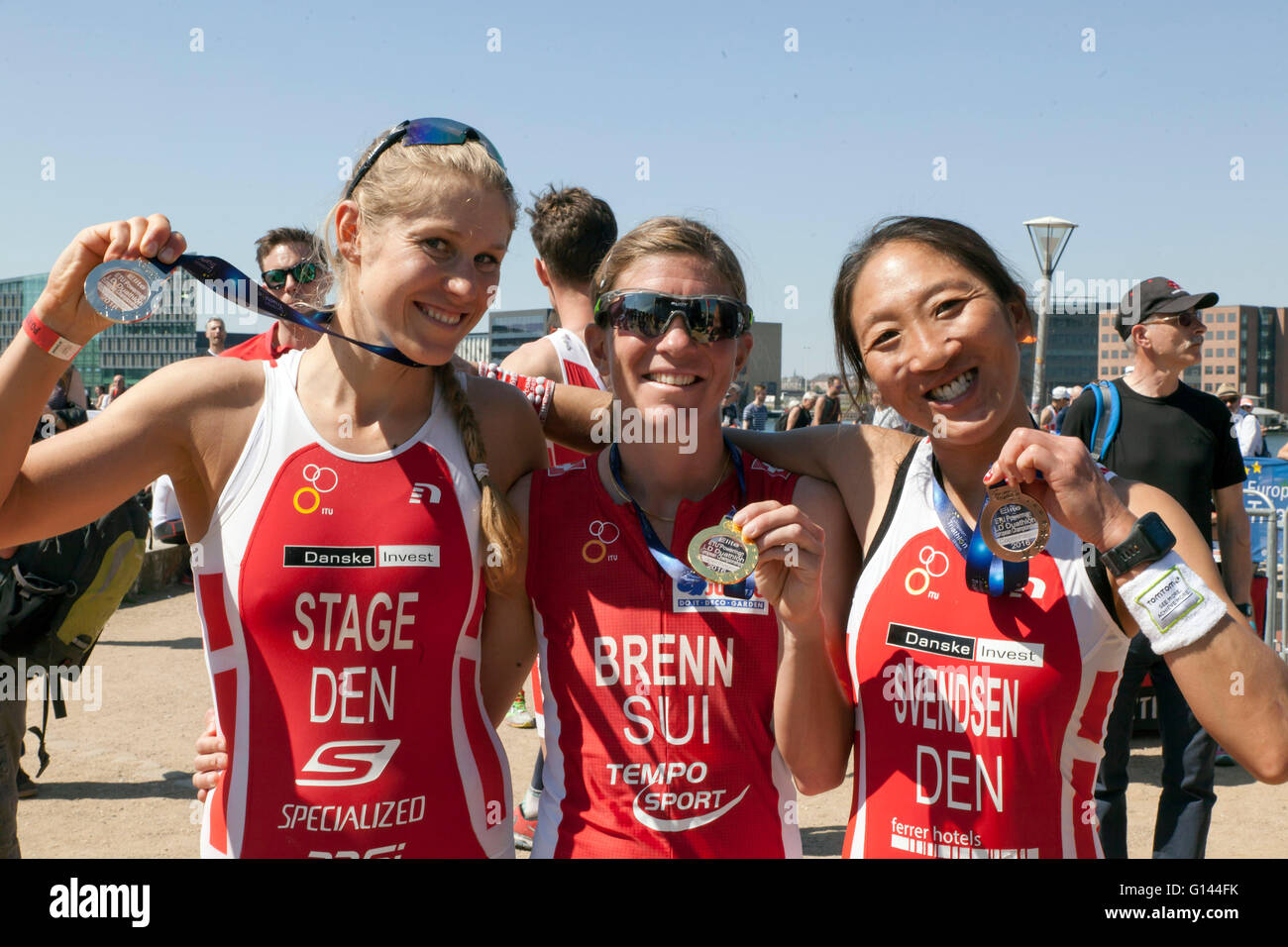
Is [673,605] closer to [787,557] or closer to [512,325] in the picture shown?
[787,557]

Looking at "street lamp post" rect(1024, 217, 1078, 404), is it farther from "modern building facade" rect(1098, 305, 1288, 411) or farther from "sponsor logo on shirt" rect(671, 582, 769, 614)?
"modern building facade" rect(1098, 305, 1288, 411)

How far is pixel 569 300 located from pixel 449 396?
269 cm

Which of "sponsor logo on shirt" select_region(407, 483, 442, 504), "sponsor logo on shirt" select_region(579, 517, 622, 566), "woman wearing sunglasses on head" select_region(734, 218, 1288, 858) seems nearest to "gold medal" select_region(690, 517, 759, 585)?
"sponsor logo on shirt" select_region(579, 517, 622, 566)

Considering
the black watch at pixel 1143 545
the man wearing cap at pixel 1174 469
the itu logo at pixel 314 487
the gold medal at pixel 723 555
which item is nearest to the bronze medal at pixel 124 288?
the itu logo at pixel 314 487

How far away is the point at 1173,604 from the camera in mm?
1841

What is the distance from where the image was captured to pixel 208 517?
227 cm

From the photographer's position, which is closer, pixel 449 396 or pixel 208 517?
pixel 208 517

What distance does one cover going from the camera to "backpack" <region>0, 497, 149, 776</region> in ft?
16.5

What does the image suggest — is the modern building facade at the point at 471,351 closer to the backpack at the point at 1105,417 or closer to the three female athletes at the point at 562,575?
the three female athletes at the point at 562,575

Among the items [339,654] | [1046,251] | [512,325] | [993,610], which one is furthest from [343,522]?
[512,325]

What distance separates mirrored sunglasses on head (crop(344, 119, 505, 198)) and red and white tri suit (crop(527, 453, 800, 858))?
930mm

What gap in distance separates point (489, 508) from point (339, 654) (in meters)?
0.45
